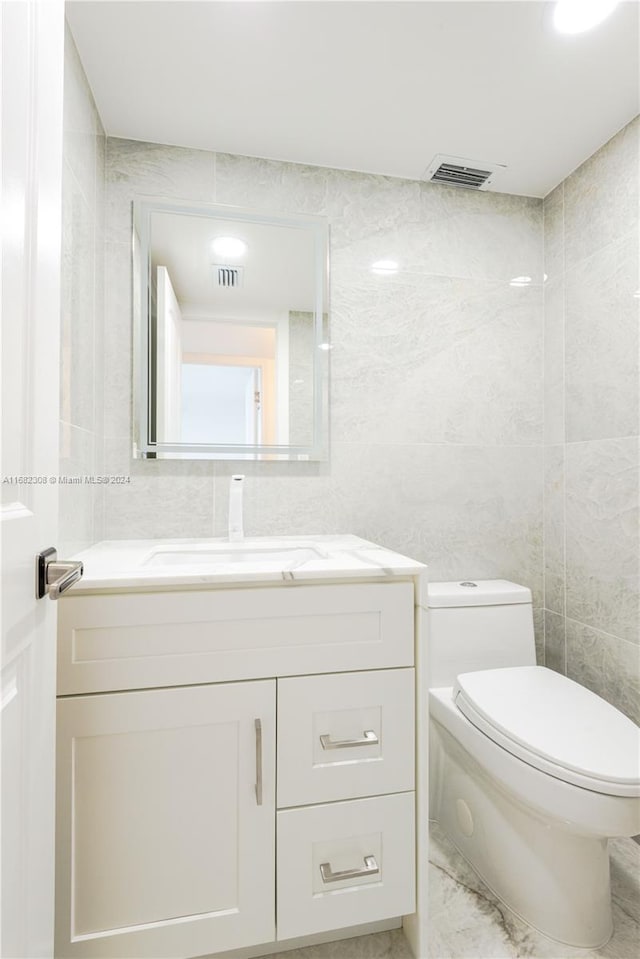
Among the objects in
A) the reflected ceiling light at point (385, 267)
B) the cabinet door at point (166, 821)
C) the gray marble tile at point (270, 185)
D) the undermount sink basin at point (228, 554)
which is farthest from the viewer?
the reflected ceiling light at point (385, 267)

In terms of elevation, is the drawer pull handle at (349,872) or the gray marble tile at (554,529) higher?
the gray marble tile at (554,529)

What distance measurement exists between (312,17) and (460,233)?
32.8 inches

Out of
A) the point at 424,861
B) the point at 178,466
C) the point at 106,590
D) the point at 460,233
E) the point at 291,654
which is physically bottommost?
the point at 424,861

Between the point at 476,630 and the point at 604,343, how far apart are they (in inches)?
39.1

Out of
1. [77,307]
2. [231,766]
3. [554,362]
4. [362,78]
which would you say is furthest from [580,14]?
[231,766]

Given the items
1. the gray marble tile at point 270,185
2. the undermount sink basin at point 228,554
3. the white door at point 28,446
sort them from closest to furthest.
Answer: the white door at point 28,446
the undermount sink basin at point 228,554
the gray marble tile at point 270,185

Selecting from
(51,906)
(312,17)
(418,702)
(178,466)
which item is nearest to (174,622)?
(51,906)

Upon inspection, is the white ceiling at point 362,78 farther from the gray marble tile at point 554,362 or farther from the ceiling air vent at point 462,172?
the gray marble tile at point 554,362

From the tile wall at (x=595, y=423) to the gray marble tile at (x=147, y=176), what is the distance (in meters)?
1.23

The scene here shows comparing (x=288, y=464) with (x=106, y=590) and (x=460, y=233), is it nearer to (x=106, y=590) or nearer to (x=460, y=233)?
(x=106, y=590)

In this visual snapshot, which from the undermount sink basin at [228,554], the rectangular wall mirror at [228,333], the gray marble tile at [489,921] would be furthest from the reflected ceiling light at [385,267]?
the gray marble tile at [489,921]

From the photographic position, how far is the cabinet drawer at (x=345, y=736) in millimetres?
1021

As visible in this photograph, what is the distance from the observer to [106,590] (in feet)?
3.10

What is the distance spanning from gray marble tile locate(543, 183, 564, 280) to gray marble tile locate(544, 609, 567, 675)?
1.22 m
